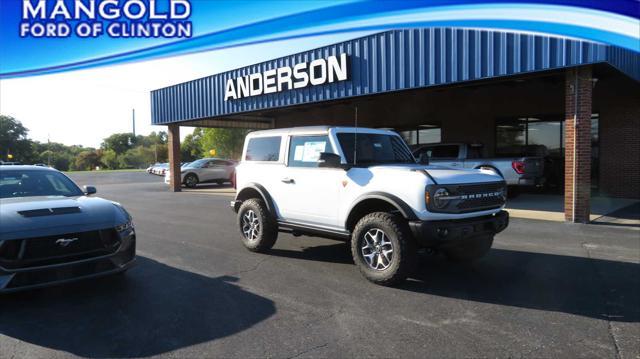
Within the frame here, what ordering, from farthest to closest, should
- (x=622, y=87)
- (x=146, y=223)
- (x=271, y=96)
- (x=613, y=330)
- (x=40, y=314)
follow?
1. (x=271, y=96)
2. (x=622, y=87)
3. (x=146, y=223)
4. (x=40, y=314)
5. (x=613, y=330)

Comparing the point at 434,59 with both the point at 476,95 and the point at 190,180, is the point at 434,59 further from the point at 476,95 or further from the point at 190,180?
the point at 190,180

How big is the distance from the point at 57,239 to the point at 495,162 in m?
12.0

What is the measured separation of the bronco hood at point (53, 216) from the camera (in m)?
→ 4.18

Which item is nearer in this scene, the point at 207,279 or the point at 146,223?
the point at 207,279

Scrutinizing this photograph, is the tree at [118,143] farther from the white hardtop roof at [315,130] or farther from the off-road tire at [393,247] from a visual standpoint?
the off-road tire at [393,247]

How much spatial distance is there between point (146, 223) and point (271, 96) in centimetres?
734

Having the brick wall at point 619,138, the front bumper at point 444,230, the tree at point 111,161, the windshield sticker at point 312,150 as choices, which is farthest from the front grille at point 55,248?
the tree at point 111,161

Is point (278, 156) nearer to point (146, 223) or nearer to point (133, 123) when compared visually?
point (146, 223)

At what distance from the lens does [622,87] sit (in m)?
13.8

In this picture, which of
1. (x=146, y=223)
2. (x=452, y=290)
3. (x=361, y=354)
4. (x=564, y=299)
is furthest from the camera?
(x=146, y=223)

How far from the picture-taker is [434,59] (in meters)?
11.2

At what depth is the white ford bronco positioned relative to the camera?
4.88m

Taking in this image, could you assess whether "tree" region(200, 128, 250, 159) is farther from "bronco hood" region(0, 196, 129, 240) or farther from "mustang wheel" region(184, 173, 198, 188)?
"bronco hood" region(0, 196, 129, 240)

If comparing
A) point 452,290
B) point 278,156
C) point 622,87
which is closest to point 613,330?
point 452,290
